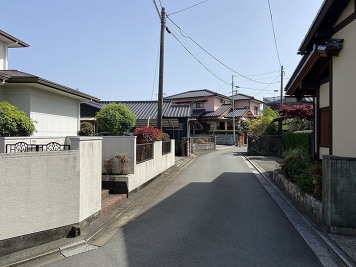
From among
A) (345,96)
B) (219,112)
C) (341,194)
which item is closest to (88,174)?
(341,194)

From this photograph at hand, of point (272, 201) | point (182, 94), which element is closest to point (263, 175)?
point (272, 201)

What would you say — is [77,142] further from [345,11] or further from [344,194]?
[345,11]

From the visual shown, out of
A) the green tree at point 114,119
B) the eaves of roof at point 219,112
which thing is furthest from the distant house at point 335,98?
the eaves of roof at point 219,112

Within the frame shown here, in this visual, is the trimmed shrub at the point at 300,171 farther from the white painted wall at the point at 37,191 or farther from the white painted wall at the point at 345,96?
the white painted wall at the point at 37,191

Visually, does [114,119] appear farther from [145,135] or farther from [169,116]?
[169,116]

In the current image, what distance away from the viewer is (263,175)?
48.7 feet

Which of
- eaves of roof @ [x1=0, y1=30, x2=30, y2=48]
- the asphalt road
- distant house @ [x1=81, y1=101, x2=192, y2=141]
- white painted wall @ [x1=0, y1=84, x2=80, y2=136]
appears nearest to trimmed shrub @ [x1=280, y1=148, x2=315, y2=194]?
the asphalt road

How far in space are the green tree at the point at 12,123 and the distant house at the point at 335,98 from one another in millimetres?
6292

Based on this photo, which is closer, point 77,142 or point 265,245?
point 265,245

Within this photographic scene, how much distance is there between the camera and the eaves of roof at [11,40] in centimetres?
1158

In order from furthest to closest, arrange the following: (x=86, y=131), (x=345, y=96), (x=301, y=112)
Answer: (x=301, y=112) → (x=86, y=131) → (x=345, y=96)

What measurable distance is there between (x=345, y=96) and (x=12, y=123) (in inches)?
297

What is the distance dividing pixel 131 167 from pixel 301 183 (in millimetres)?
4726

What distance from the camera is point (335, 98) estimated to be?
8.41m
